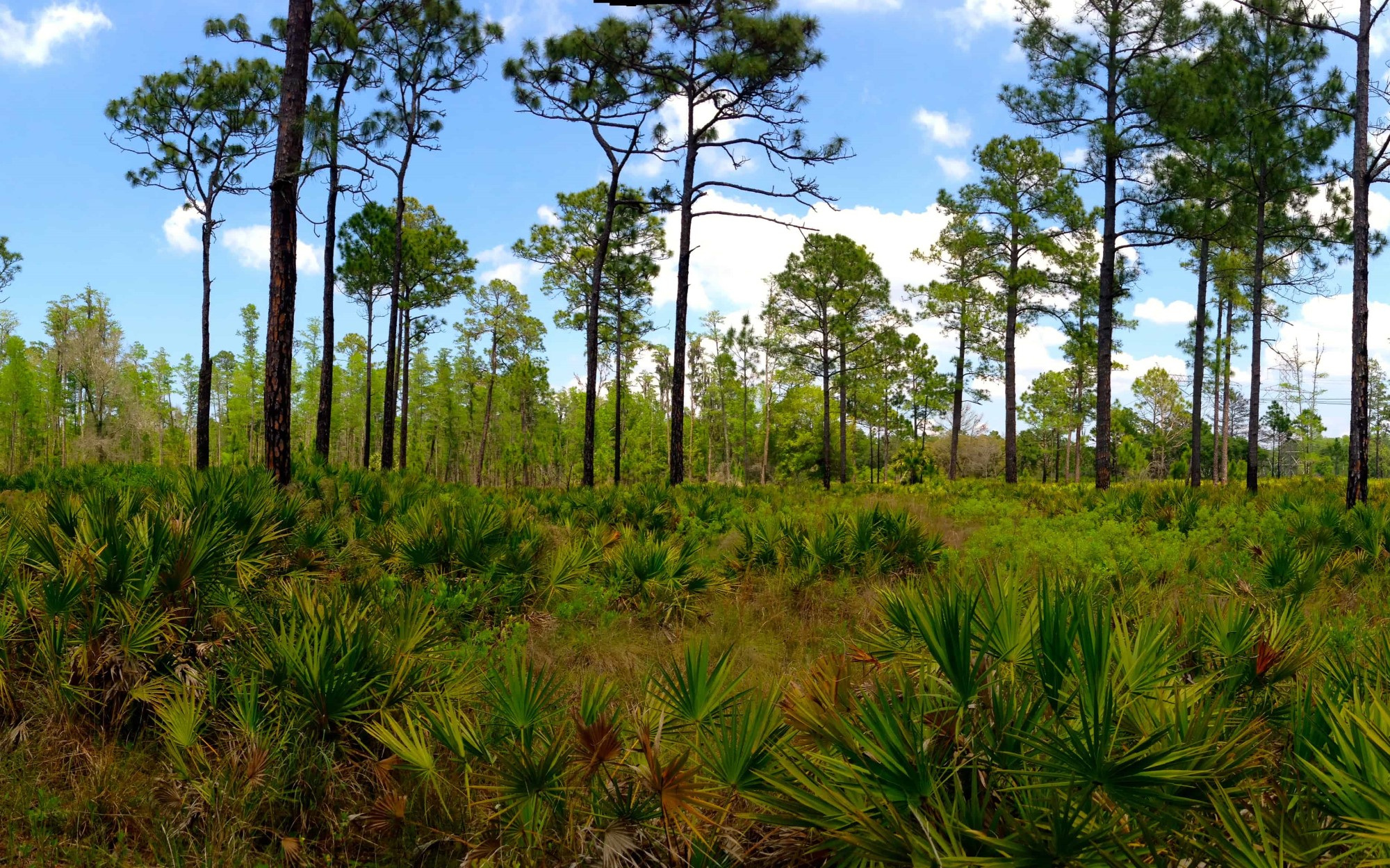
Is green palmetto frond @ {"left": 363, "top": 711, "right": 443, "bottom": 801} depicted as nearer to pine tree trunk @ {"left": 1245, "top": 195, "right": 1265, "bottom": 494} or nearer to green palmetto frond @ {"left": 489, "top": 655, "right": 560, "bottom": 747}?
green palmetto frond @ {"left": 489, "top": 655, "right": 560, "bottom": 747}

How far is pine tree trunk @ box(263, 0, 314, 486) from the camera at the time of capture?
9.95 m

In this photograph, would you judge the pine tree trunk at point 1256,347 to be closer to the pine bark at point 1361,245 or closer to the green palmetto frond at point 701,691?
the pine bark at point 1361,245

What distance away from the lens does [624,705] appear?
3250 millimetres

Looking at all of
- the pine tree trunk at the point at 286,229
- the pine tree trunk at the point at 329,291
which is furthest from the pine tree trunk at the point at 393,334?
the pine tree trunk at the point at 286,229

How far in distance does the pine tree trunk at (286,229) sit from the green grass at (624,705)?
3.24 m

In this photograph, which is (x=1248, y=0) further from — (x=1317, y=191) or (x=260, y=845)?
(x=260, y=845)

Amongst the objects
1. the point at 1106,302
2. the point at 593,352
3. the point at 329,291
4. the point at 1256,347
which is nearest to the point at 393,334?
the point at 329,291

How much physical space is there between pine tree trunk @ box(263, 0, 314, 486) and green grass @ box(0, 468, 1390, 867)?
3.24m

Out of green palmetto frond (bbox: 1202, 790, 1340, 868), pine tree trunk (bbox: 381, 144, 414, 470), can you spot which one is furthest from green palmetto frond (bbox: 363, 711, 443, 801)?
pine tree trunk (bbox: 381, 144, 414, 470)

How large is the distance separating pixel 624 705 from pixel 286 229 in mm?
9927

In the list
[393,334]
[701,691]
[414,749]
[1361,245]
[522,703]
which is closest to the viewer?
[701,691]

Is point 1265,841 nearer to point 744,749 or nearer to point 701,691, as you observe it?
point 744,749

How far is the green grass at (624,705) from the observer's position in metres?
1.76

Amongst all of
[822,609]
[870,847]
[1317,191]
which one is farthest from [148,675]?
[1317,191]
